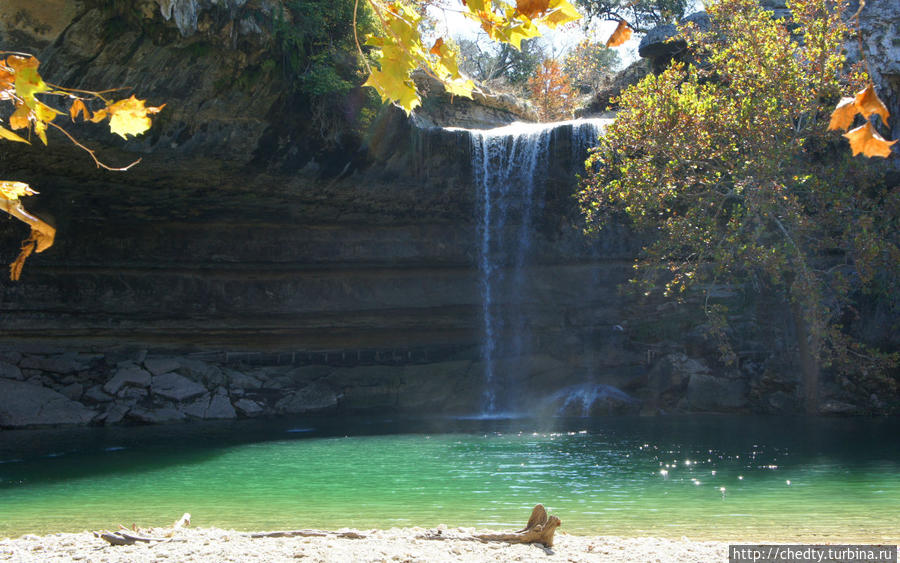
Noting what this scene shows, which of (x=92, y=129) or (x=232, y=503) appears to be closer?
(x=232, y=503)

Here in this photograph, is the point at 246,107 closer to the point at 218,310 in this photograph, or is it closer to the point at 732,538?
the point at 218,310

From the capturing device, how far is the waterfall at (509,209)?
678 inches

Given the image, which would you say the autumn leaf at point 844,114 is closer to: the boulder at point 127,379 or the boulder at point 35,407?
the boulder at point 35,407

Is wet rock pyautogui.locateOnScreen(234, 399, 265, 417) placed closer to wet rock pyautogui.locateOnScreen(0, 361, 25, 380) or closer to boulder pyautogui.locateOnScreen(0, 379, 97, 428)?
boulder pyautogui.locateOnScreen(0, 379, 97, 428)

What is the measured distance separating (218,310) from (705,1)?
1291 cm

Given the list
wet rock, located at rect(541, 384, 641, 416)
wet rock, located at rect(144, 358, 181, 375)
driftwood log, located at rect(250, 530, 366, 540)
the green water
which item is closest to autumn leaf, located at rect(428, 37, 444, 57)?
driftwood log, located at rect(250, 530, 366, 540)

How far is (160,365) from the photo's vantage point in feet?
55.8

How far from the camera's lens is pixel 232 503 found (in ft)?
24.2

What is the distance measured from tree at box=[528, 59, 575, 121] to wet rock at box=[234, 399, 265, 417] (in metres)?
18.1

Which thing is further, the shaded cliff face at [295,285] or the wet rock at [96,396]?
the wet rock at [96,396]

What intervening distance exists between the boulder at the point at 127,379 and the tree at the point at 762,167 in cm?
1036

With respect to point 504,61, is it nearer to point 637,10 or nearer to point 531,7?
point 637,10

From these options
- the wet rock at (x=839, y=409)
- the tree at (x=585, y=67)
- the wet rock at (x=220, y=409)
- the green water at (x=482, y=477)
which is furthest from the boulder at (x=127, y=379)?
the tree at (x=585, y=67)

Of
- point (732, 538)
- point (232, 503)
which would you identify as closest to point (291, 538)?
point (232, 503)
